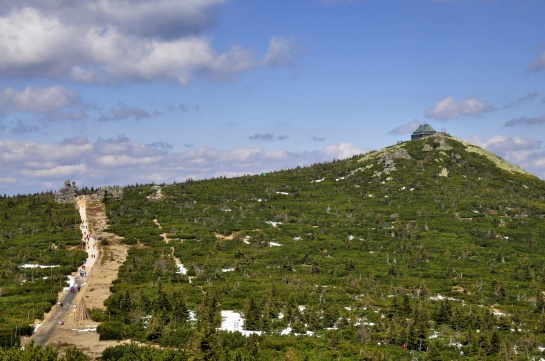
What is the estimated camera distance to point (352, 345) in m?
49.1

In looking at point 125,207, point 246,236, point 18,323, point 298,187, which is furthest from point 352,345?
point 298,187

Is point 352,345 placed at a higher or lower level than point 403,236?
lower

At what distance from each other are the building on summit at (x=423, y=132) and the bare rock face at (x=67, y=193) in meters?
109

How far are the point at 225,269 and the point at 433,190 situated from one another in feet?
211

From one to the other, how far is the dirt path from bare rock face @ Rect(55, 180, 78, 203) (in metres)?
3.44

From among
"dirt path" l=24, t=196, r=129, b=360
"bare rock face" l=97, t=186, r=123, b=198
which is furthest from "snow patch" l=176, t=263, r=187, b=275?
"bare rock face" l=97, t=186, r=123, b=198

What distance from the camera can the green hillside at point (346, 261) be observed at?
51031 millimetres

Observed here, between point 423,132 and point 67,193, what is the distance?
114 metres

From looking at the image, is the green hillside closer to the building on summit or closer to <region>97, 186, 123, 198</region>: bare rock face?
<region>97, 186, 123, 198</region>: bare rock face

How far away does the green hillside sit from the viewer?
51.0 meters

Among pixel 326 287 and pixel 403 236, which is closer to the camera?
pixel 326 287

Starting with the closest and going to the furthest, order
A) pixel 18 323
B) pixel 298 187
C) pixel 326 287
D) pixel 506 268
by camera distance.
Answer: pixel 18 323 < pixel 326 287 < pixel 506 268 < pixel 298 187

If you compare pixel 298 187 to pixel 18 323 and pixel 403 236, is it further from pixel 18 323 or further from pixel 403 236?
pixel 18 323

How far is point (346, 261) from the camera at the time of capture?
8281 centimetres
